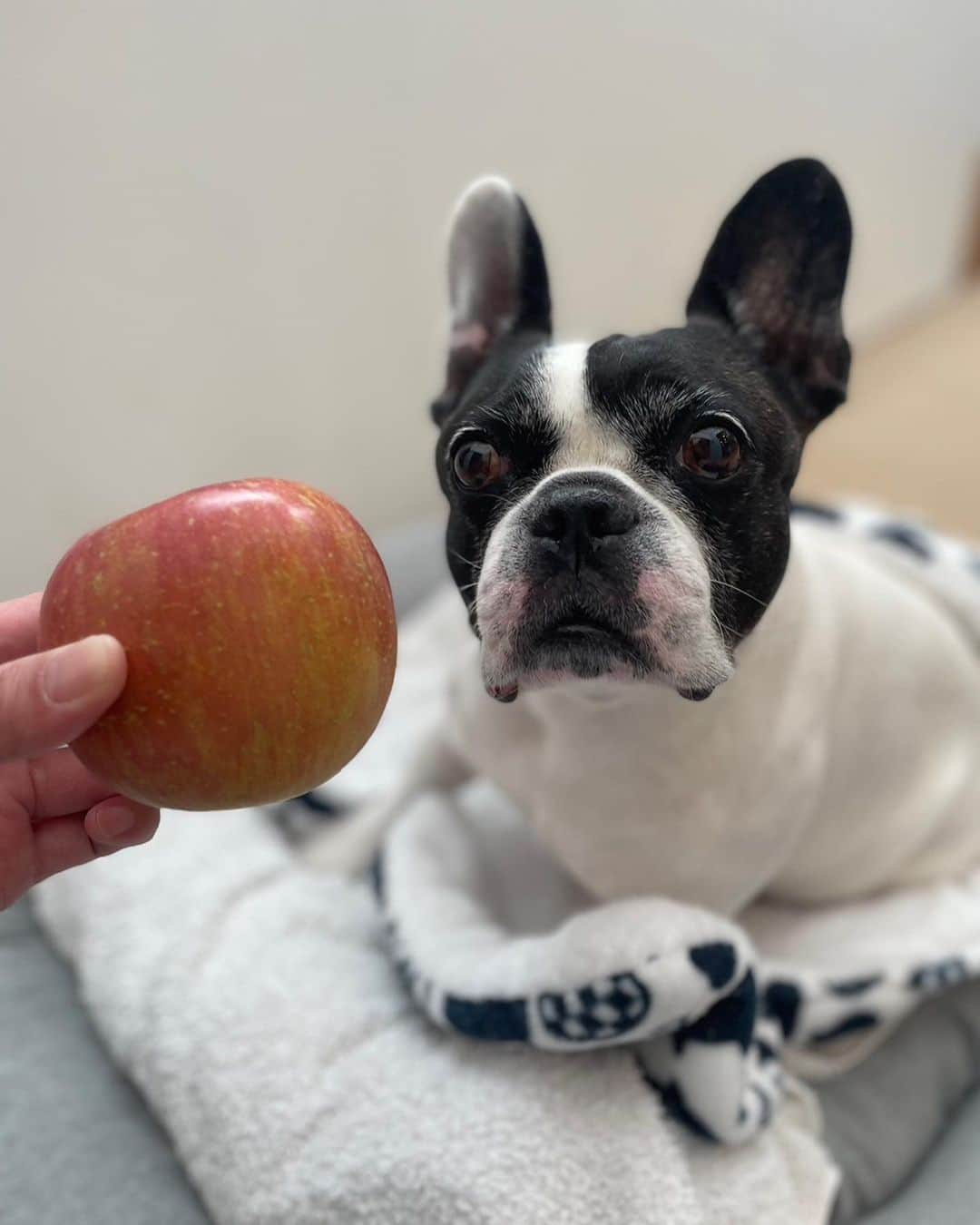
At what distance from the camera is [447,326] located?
3.57 ft

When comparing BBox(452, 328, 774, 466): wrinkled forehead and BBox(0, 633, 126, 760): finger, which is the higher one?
BBox(452, 328, 774, 466): wrinkled forehead

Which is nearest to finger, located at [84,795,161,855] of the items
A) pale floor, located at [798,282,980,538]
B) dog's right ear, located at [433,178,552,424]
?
dog's right ear, located at [433,178,552,424]

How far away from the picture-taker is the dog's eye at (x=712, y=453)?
0.82 metres

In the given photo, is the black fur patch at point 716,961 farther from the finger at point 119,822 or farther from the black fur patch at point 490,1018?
the finger at point 119,822

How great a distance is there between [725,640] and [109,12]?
4.50ft

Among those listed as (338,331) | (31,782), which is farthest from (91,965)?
(338,331)

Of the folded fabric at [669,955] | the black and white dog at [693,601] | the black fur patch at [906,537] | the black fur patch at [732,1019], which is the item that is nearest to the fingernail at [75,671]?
the black and white dog at [693,601]

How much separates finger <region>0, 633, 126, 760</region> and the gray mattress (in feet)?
2.33

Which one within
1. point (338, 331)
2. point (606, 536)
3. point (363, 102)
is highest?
point (363, 102)

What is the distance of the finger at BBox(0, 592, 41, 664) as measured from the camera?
94 centimetres

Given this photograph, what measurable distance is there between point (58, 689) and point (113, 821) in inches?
11.4

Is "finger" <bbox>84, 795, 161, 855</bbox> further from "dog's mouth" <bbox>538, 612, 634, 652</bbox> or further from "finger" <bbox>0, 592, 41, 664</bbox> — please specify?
"dog's mouth" <bbox>538, 612, 634, 652</bbox>

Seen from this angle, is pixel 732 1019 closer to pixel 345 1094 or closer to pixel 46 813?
pixel 345 1094

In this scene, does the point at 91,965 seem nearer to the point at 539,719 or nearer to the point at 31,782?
the point at 31,782
